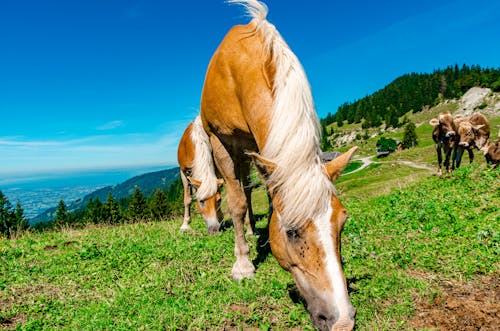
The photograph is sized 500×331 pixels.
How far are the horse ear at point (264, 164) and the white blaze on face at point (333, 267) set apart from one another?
31.1 inches

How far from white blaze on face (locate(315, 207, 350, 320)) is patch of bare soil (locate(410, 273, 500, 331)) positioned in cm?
156

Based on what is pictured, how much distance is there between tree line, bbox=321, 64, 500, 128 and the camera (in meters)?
140

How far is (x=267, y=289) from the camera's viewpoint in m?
4.57

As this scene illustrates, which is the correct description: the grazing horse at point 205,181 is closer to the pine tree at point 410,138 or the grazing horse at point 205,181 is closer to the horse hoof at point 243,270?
the horse hoof at point 243,270

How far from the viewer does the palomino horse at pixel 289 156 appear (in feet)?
9.60

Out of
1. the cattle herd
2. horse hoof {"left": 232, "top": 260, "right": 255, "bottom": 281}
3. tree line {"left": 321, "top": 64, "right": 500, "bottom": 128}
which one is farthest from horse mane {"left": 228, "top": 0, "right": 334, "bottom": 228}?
tree line {"left": 321, "top": 64, "right": 500, "bottom": 128}

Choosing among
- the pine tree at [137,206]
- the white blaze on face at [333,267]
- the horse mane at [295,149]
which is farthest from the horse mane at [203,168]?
the pine tree at [137,206]

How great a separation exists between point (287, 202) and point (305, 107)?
4.22 ft

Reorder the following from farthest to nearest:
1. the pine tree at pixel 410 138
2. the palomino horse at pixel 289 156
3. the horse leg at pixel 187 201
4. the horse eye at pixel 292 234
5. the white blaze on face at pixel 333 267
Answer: the pine tree at pixel 410 138, the horse leg at pixel 187 201, the horse eye at pixel 292 234, the palomino horse at pixel 289 156, the white blaze on face at pixel 333 267

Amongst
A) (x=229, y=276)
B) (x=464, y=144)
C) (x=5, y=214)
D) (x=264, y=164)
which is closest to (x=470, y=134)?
(x=464, y=144)

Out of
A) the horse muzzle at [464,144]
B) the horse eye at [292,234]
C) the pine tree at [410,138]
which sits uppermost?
the pine tree at [410,138]

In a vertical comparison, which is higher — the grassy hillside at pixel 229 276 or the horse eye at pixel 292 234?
the horse eye at pixel 292 234

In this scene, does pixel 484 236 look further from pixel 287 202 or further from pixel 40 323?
pixel 40 323

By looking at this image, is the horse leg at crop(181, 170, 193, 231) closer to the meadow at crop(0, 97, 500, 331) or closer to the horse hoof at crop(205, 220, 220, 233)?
the horse hoof at crop(205, 220, 220, 233)
